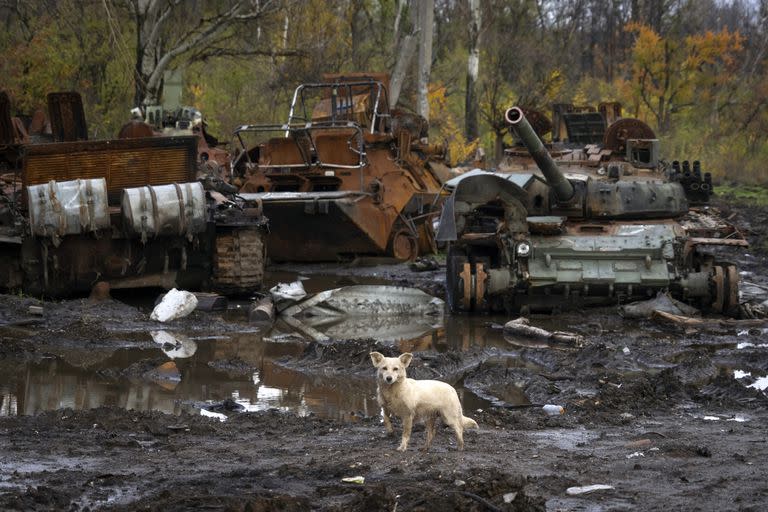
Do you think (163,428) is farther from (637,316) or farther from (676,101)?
(676,101)

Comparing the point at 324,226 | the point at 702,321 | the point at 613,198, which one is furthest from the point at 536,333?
the point at 324,226

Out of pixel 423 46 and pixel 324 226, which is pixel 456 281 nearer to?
pixel 324 226

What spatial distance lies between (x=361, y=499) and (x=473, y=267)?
8115mm

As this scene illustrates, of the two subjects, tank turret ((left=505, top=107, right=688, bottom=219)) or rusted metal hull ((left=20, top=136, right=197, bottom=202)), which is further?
tank turret ((left=505, top=107, right=688, bottom=219))

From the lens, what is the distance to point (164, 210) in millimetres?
12719

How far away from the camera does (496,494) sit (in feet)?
18.6

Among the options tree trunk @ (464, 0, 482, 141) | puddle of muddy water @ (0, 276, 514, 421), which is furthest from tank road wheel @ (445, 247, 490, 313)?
tree trunk @ (464, 0, 482, 141)

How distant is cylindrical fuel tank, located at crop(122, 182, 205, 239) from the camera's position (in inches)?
495

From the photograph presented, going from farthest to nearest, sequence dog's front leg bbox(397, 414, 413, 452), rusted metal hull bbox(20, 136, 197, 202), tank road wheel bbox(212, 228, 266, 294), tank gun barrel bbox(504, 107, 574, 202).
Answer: tank road wheel bbox(212, 228, 266, 294) < rusted metal hull bbox(20, 136, 197, 202) < tank gun barrel bbox(504, 107, 574, 202) < dog's front leg bbox(397, 414, 413, 452)

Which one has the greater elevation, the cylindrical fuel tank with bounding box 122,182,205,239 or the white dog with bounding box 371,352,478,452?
the cylindrical fuel tank with bounding box 122,182,205,239

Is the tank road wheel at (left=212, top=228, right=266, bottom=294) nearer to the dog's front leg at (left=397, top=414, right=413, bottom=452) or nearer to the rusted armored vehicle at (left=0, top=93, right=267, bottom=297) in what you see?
the rusted armored vehicle at (left=0, top=93, right=267, bottom=297)

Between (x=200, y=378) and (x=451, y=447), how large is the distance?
325 centimetres

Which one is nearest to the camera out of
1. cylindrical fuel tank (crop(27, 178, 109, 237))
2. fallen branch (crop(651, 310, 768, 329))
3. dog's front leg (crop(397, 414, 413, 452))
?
dog's front leg (crop(397, 414, 413, 452))

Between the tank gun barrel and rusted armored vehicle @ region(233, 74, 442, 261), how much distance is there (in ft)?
11.3
